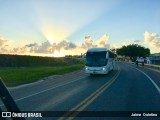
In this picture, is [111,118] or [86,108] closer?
[111,118]

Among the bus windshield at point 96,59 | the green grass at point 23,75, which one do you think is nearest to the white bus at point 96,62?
the bus windshield at point 96,59

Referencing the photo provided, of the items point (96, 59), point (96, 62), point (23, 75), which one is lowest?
point (23, 75)

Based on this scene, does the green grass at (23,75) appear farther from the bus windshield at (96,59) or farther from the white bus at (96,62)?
the bus windshield at (96,59)

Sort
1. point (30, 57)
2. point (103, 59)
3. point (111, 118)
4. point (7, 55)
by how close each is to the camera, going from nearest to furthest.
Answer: point (111, 118) → point (103, 59) → point (7, 55) → point (30, 57)

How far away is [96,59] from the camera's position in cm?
3484

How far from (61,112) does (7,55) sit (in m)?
90.1

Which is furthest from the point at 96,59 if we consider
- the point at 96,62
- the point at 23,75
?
the point at 23,75

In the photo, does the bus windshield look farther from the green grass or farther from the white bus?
the green grass

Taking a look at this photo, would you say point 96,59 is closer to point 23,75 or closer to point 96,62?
point 96,62

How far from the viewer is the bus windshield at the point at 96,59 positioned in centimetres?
3481

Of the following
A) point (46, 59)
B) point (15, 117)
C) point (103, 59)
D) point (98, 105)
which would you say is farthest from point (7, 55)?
point (15, 117)

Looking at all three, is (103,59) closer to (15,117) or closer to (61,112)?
(61,112)

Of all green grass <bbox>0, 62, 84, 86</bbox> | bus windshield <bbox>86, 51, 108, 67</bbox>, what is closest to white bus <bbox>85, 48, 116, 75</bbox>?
bus windshield <bbox>86, 51, 108, 67</bbox>

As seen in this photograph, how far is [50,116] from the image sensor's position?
970cm
